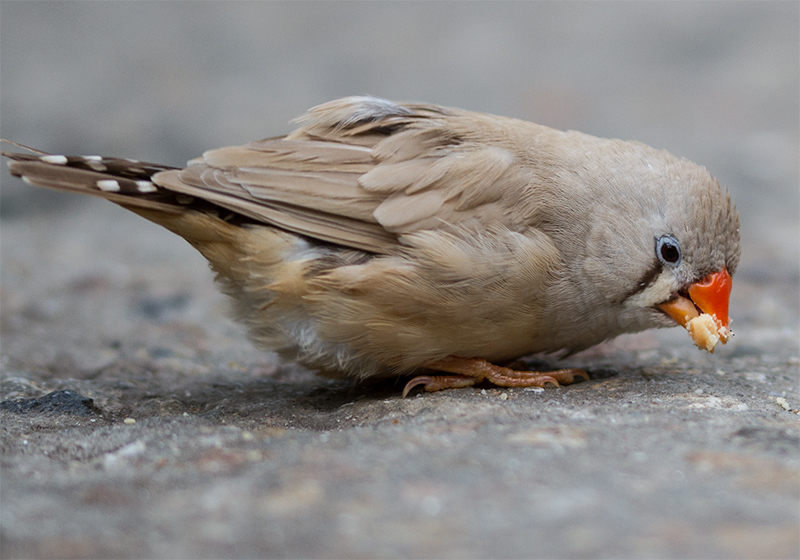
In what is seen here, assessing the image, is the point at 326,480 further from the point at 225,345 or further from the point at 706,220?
the point at 225,345

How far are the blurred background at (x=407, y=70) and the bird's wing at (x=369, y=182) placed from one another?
15.0ft

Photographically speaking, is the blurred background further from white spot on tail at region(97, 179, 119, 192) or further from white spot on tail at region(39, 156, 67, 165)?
white spot on tail at region(97, 179, 119, 192)

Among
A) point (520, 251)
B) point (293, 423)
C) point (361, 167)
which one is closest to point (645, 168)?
point (520, 251)

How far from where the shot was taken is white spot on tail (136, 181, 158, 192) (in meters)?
3.30

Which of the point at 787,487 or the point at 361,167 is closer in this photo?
the point at 787,487

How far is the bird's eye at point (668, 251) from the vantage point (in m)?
3.31

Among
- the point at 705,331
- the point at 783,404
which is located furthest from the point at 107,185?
the point at 783,404

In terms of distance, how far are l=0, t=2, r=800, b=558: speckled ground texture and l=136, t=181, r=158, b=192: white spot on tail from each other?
982 mm

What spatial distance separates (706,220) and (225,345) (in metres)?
2.93

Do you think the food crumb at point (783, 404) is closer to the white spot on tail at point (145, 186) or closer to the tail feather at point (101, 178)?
the tail feather at point (101, 178)

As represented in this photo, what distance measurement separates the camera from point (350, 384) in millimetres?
3938

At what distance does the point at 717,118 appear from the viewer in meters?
9.38

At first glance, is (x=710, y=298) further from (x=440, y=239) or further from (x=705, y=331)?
(x=440, y=239)

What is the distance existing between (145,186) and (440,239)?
51.5 inches
